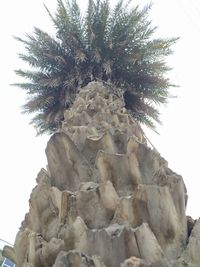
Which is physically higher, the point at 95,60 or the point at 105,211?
the point at 95,60

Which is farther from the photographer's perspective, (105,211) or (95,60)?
(95,60)

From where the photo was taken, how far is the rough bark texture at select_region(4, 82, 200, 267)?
6.74 ft

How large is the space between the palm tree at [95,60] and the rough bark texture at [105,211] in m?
3.21

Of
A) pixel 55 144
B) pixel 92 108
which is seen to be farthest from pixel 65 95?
pixel 55 144

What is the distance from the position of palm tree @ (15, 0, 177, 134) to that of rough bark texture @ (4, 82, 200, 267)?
3.21 metres

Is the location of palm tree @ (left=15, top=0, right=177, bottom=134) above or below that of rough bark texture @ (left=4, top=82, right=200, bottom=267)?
above

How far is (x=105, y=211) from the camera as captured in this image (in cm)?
244

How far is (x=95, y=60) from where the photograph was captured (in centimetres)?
653

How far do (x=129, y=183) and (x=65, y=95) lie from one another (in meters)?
3.90

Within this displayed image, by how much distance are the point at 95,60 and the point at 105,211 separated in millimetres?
4408

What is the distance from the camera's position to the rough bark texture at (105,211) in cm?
205

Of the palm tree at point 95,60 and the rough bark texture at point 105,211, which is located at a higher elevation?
the palm tree at point 95,60

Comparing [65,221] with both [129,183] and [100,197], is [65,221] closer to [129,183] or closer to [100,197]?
[100,197]

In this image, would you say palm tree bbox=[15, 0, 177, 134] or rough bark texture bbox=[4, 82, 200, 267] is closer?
rough bark texture bbox=[4, 82, 200, 267]
